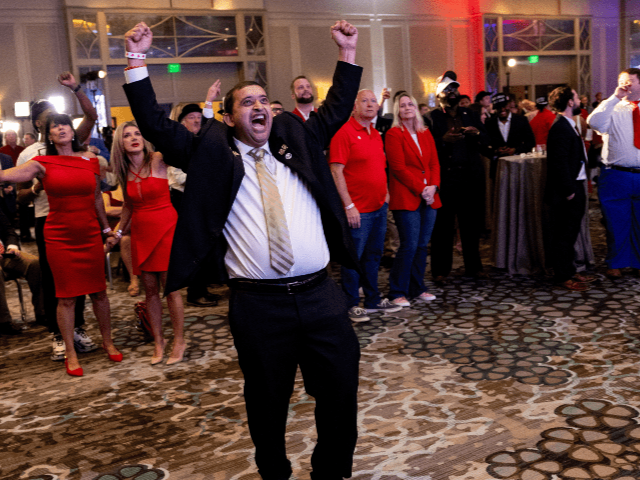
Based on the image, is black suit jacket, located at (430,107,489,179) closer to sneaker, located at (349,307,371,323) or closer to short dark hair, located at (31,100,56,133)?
sneaker, located at (349,307,371,323)

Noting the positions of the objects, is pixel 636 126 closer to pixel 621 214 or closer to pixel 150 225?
pixel 621 214

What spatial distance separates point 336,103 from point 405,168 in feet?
8.17

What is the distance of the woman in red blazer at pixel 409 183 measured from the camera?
15.7ft

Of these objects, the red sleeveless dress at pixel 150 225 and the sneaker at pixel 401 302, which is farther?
the sneaker at pixel 401 302

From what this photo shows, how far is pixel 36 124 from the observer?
4.34 meters

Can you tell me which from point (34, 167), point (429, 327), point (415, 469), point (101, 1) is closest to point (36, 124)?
point (34, 167)

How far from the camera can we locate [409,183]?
187 inches

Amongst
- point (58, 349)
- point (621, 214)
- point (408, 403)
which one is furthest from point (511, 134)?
point (58, 349)

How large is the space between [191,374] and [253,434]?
5.51 ft

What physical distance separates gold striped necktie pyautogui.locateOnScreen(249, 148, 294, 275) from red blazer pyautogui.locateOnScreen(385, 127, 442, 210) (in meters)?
2.69

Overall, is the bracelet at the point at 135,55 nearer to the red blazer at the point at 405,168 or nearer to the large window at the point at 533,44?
the red blazer at the point at 405,168

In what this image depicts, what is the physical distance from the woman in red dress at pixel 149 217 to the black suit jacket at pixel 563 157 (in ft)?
9.86

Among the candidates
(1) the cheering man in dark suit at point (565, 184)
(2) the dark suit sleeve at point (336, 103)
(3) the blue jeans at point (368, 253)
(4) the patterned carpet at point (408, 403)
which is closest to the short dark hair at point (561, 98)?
(1) the cheering man in dark suit at point (565, 184)

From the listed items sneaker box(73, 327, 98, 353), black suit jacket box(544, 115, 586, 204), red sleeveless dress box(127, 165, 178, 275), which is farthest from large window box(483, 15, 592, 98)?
sneaker box(73, 327, 98, 353)
